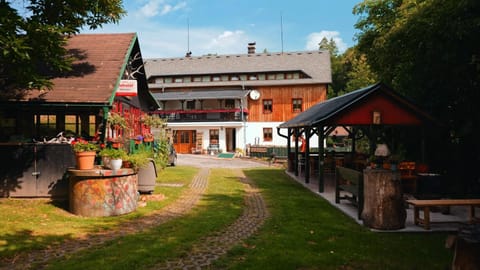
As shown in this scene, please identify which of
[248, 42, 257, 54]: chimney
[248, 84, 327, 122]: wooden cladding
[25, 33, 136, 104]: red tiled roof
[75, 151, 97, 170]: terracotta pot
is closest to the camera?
[75, 151, 97, 170]: terracotta pot

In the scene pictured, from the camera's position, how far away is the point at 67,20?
9359 millimetres

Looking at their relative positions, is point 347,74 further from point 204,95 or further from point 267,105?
point 204,95

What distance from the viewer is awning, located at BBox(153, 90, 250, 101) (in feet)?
104

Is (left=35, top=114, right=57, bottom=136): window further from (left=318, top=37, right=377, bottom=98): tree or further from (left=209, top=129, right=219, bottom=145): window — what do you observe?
(left=318, top=37, right=377, bottom=98): tree

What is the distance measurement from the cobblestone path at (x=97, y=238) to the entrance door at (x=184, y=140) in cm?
2322

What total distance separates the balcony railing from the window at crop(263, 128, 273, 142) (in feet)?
8.35

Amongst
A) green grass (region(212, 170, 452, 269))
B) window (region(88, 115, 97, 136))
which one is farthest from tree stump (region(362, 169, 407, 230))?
window (region(88, 115, 97, 136))

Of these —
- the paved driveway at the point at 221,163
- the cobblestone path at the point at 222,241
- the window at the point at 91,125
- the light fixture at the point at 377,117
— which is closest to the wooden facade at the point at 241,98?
the paved driveway at the point at 221,163

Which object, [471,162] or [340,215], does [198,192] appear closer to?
[340,215]

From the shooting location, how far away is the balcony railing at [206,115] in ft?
105

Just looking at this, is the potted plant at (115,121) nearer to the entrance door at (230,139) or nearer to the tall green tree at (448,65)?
the tall green tree at (448,65)

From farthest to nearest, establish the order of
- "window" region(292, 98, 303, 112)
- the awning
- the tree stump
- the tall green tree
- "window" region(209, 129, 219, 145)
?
"window" region(292, 98, 303, 112), "window" region(209, 129, 219, 145), the awning, the tall green tree, the tree stump

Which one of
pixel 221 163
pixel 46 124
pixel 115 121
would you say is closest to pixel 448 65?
pixel 115 121

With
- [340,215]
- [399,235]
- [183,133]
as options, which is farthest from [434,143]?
[183,133]
